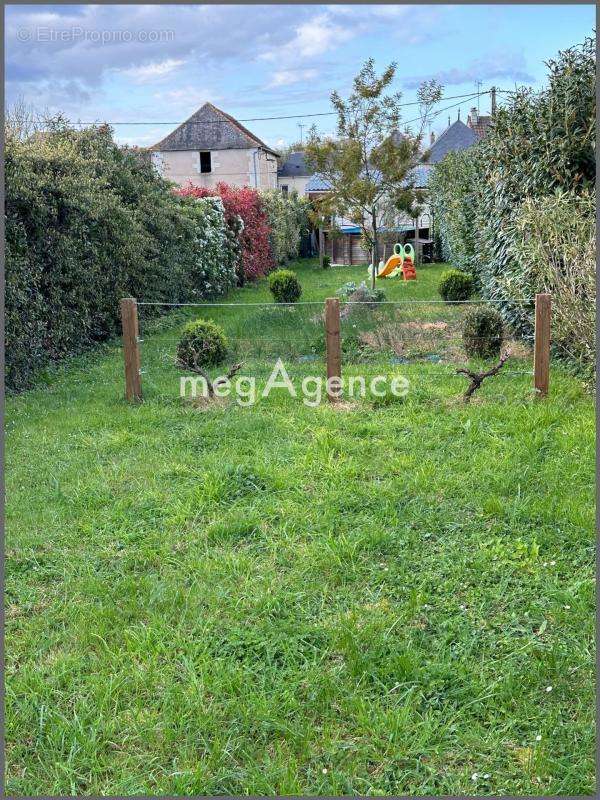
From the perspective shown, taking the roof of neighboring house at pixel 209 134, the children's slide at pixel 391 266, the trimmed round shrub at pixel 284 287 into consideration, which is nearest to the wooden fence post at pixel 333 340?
the trimmed round shrub at pixel 284 287

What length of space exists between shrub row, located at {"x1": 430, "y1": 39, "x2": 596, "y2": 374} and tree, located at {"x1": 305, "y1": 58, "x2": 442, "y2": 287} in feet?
17.0

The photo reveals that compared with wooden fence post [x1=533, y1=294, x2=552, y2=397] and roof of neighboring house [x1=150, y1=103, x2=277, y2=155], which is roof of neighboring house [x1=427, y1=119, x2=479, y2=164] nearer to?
roof of neighboring house [x1=150, y1=103, x2=277, y2=155]

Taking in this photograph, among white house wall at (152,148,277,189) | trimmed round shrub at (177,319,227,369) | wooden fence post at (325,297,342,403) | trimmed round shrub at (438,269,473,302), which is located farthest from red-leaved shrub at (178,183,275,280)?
white house wall at (152,148,277,189)

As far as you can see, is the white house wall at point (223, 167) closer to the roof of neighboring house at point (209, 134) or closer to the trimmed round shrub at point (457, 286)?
the roof of neighboring house at point (209, 134)

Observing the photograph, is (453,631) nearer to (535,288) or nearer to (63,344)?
(535,288)

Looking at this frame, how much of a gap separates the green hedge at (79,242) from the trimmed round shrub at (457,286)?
16.7 ft

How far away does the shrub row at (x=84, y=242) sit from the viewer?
8.01 meters

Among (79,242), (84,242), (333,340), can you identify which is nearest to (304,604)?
(333,340)

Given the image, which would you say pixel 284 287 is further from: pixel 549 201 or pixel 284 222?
pixel 284 222

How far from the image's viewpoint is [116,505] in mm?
4527

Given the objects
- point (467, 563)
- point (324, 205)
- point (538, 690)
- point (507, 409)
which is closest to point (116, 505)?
point (467, 563)

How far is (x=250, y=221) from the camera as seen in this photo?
63.4 ft

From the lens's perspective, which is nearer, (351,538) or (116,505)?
(351,538)

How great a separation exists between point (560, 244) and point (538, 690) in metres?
6.14
